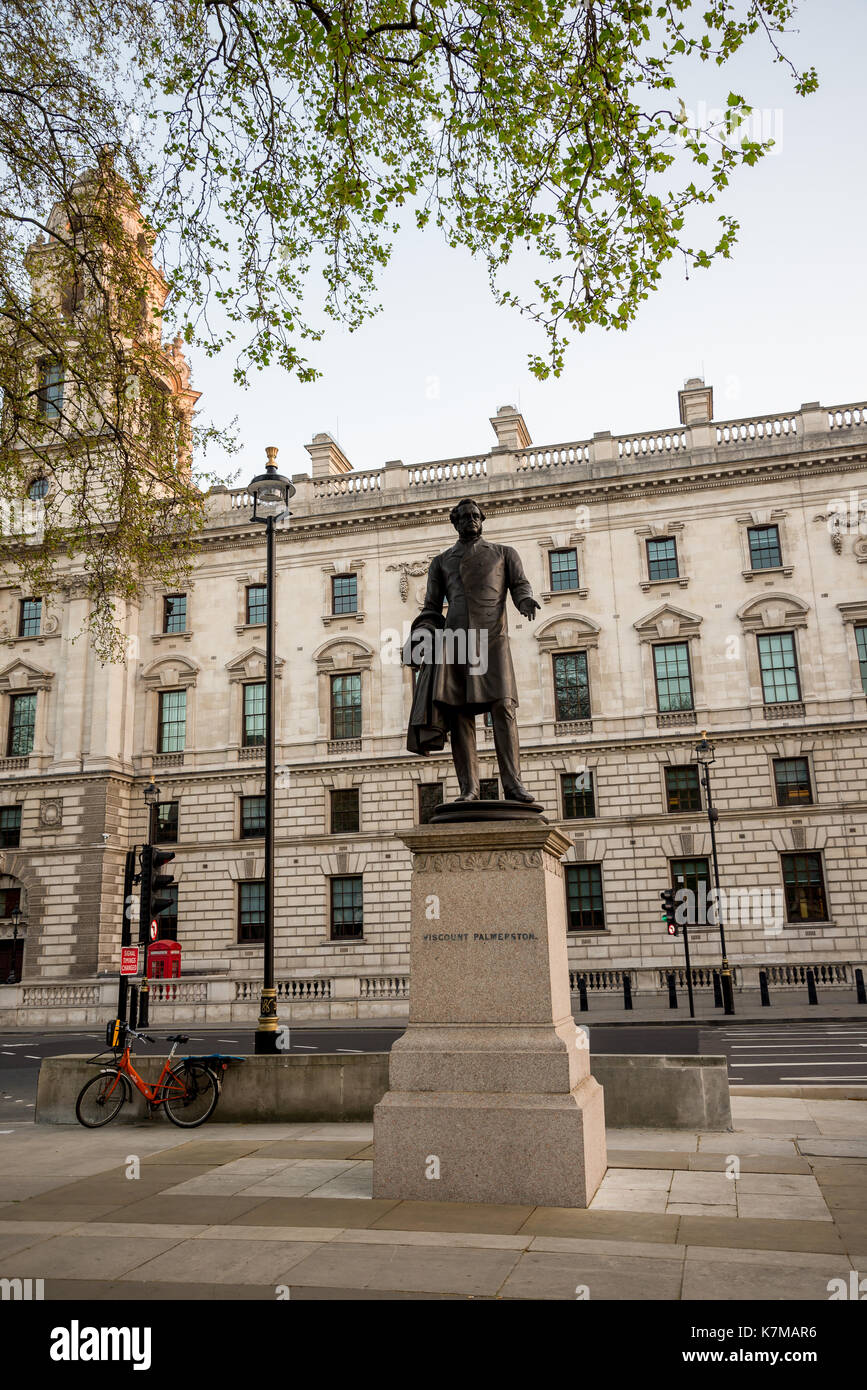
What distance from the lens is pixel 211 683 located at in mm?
39000

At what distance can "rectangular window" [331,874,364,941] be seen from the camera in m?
35.8

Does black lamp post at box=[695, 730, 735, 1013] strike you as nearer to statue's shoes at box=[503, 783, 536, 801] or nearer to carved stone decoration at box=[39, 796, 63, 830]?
statue's shoes at box=[503, 783, 536, 801]

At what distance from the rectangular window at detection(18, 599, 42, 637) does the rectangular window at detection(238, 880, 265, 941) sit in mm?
13668

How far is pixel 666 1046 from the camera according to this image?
17656 millimetres

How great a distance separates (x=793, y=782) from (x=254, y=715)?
19.7 m

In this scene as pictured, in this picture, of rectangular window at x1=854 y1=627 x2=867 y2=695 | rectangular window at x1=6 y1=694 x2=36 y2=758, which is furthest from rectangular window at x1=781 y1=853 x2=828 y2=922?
rectangular window at x1=6 y1=694 x2=36 y2=758

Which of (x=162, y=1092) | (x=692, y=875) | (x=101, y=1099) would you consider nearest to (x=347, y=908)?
(x=692, y=875)

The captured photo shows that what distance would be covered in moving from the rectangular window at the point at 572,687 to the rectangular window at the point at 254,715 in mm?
11292

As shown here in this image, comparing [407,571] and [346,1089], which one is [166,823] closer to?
[407,571]
